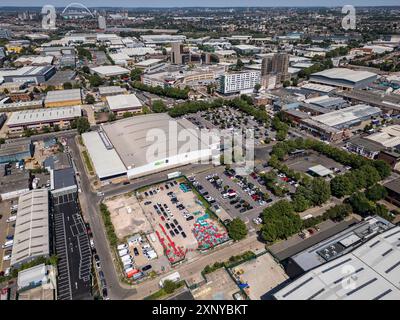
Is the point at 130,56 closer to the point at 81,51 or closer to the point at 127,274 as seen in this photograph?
the point at 81,51

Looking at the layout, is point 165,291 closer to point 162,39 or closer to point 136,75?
point 136,75

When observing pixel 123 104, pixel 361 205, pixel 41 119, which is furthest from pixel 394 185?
pixel 41 119

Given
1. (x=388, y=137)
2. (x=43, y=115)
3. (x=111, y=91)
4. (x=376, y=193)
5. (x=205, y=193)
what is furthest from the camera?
(x=111, y=91)

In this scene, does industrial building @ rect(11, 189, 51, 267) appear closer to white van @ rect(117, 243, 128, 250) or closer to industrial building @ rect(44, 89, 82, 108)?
white van @ rect(117, 243, 128, 250)

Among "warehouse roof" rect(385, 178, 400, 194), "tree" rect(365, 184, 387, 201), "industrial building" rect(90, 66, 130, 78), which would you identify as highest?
"industrial building" rect(90, 66, 130, 78)

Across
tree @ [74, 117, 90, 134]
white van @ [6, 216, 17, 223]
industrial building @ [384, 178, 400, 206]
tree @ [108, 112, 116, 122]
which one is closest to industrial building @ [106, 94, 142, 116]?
tree @ [108, 112, 116, 122]
